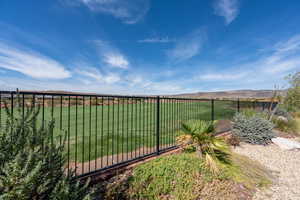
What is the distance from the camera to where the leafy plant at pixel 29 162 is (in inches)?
42.6

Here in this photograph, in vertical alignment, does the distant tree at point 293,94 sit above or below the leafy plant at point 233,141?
above

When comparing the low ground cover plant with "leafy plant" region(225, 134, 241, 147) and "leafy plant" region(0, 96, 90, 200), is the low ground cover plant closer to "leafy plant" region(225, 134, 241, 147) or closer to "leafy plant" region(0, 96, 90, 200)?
"leafy plant" region(0, 96, 90, 200)

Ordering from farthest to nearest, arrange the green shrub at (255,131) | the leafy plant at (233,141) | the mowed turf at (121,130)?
1. the green shrub at (255,131)
2. the leafy plant at (233,141)
3. the mowed turf at (121,130)

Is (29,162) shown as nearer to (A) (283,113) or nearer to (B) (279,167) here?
(B) (279,167)

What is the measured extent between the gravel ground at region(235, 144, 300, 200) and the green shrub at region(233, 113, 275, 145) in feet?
0.89

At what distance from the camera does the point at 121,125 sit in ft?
22.2

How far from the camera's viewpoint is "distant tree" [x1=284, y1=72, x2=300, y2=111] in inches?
364

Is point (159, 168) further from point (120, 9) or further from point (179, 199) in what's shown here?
point (120, 9)

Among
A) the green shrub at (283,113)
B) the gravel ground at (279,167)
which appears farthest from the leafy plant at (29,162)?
the green shrub at (283,113)

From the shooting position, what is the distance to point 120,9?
22.3 feet

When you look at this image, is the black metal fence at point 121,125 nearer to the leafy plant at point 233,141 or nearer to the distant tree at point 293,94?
the leafy plant at point 233,141

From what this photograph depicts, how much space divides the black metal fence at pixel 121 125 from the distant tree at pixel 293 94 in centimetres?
240

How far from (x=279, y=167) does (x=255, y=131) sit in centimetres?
202

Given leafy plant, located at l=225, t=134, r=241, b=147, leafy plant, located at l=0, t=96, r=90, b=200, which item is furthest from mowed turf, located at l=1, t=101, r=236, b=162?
leafy plant, located at l=225, t=134, r=241, b=147
